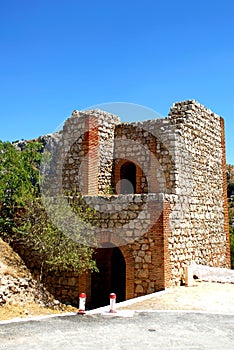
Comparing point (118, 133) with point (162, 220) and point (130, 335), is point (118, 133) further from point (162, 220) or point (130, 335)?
point (130, 335)

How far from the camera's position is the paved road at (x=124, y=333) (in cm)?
660

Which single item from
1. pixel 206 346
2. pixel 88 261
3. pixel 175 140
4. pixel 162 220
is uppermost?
pixel 175 140

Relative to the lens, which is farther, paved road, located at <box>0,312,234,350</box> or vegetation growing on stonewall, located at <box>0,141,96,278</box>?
vegetation growing on stonewall, located at <box>0,141,96,278</box>

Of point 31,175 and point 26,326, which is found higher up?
point 31,175

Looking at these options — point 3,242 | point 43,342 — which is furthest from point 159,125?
point 43,342

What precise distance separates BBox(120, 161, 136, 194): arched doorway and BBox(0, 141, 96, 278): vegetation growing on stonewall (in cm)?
366

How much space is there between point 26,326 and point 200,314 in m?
3.86

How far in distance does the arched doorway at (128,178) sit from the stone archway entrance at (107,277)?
275cm

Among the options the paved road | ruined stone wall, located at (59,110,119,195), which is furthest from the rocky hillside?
ruined stone wall, located at (59,110,119,195)

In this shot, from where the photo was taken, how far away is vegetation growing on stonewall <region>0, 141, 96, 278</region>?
500 inches

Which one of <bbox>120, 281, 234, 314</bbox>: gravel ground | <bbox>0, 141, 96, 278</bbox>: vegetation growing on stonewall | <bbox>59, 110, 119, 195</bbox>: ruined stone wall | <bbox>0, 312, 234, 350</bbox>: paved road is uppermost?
<bbox>59, 110, 119, 195</bbox>: ruined stone wall

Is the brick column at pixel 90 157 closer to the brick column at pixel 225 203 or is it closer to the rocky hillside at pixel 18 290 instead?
the rocky hillside at pixel 18 290

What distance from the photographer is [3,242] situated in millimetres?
14461

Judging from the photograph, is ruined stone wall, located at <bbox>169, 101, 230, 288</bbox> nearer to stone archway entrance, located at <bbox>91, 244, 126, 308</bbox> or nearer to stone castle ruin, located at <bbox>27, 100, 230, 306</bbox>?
stone castle ruin, located at <bbox>27, 100, 230, 306</bbox>
